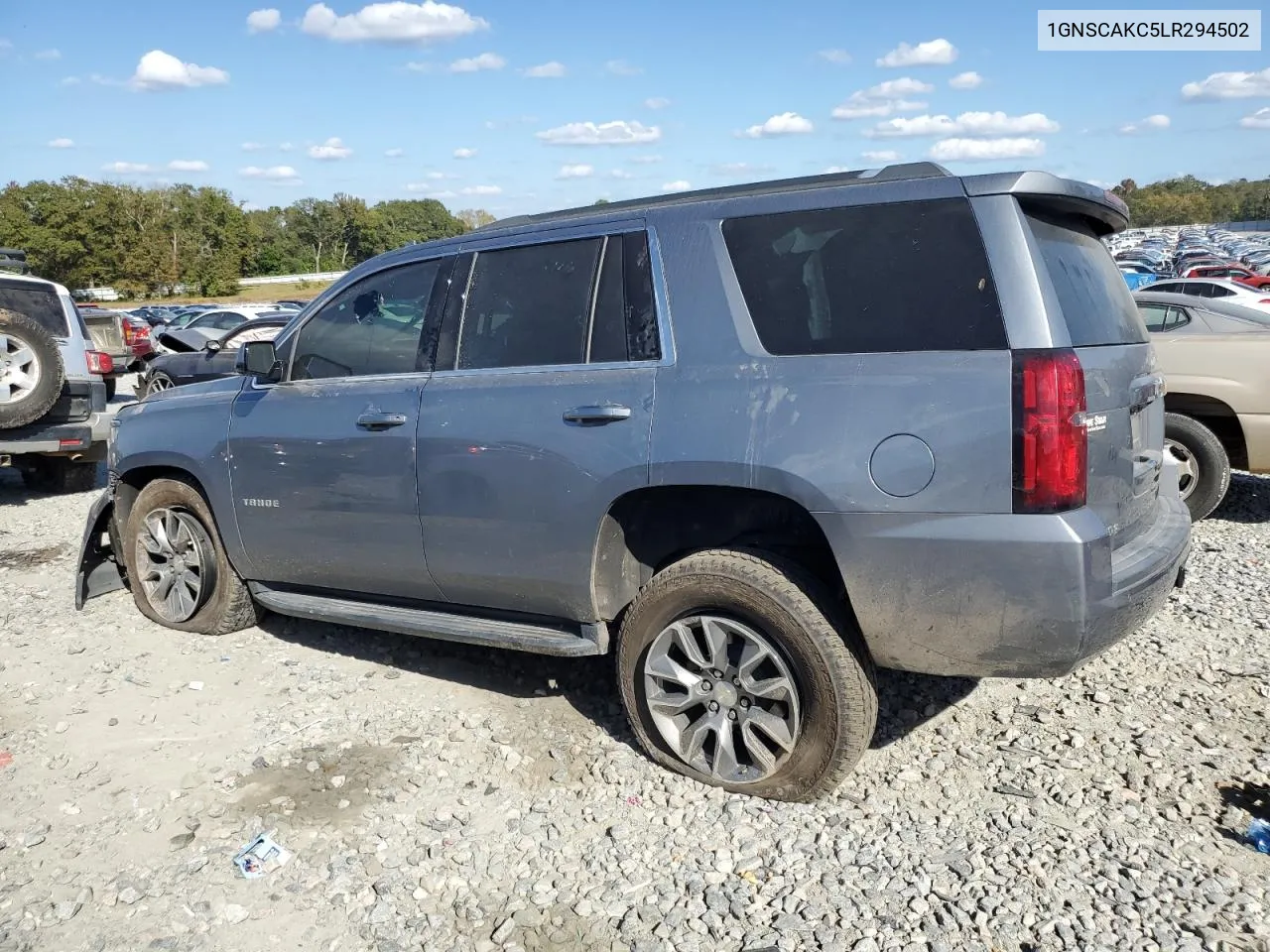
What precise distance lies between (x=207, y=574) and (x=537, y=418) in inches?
92.9

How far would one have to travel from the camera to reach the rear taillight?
9.31 ft

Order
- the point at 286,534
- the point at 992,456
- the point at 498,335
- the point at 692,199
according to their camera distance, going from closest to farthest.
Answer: the point at 992,456 < the point at 692,199 < the point at 498,335 < the point at 286,534

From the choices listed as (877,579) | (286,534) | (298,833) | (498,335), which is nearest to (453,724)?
(298,833)

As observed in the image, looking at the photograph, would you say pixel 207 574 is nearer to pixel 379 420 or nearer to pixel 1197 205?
pixel 379 420

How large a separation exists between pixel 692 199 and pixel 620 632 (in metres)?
1.60

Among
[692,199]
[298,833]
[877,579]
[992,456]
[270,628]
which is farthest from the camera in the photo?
[270,628]

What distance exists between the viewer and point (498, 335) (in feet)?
13.0

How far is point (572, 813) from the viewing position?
11.4 ft

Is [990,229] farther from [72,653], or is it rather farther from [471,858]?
[72,653]

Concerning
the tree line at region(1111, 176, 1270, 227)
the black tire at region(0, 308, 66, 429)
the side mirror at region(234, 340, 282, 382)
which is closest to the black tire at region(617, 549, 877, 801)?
the side mirror at region(234, 340, 282, 382)

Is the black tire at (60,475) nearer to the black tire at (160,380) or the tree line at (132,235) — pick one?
the black tire at (160,380)

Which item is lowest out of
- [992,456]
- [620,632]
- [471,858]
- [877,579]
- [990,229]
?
[471,858]

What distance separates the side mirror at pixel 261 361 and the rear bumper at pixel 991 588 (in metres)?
2.73

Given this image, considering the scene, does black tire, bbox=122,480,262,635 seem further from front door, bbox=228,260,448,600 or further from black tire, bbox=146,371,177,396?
black tire, bbox=146,371,177,396
